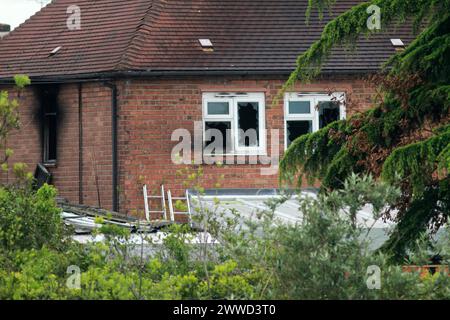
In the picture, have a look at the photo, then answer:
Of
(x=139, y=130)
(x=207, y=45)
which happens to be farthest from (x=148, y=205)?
(x=207, y=45)

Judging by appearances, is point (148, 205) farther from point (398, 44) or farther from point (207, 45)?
point (398, 44)

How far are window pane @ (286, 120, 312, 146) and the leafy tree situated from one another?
14.0m

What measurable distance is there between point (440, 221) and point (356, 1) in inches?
726

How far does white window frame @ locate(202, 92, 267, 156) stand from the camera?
29.6 m

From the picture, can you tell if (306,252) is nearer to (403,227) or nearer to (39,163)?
(403,227)

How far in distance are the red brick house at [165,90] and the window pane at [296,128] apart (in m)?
0.02

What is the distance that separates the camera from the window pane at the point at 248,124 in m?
29.8

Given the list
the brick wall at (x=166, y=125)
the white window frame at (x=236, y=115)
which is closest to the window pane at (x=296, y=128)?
the brick wall at (x=166, y=125)

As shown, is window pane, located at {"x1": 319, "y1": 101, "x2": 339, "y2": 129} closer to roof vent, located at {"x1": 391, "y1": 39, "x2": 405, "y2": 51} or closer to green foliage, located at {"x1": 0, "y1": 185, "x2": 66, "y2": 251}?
roof vent, located at {"x1": 391, "y1": 39, "x2": 405, "y2": 51}

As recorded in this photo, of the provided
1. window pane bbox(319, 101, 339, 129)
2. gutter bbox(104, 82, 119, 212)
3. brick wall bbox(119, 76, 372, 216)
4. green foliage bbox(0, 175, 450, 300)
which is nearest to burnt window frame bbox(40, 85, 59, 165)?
gutter bbox(104, 82, 119, 212)

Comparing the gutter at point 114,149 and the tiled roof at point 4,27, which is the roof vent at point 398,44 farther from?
the tiled roof at point 4,27

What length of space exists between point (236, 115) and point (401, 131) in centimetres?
1491

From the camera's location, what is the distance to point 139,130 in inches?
1149
